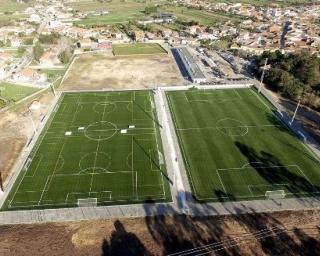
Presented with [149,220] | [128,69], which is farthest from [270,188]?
[128,69]

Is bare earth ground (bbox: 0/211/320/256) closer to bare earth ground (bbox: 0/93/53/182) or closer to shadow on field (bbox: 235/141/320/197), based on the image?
shadow on field (bbox: 235/141/320/197)

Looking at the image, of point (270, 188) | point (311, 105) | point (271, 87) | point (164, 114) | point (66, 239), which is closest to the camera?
point (66, 239)

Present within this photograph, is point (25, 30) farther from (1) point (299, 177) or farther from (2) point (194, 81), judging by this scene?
(1) point (299, 177)

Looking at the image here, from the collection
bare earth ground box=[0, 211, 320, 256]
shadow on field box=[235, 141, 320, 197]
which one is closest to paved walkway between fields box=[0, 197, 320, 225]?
bare earth ground box=[0, 211, 320, 256]

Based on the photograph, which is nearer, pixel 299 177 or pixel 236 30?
pixel 299 177

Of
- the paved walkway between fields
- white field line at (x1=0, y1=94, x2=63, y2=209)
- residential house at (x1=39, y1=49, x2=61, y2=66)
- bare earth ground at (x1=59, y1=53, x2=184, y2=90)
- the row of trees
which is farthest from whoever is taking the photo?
residential house at (x1=39, y1=49, x2=61, y2=66)

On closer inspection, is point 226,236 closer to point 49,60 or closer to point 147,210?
point 147,210

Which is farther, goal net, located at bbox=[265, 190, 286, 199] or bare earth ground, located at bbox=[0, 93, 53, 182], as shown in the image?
bare earth ground, located at bbox=[0, 93, 53, 182]
